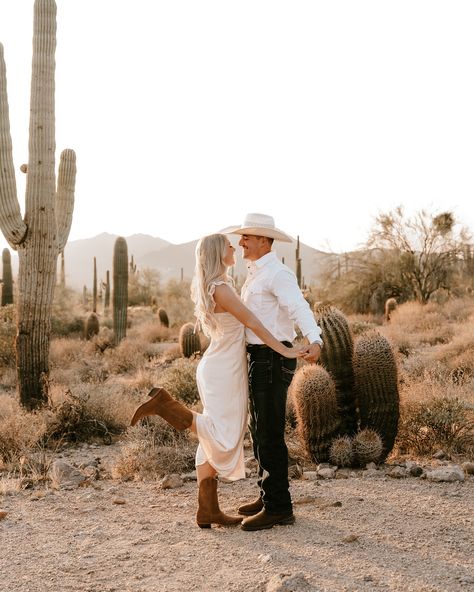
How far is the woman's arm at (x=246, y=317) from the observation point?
4809 mm

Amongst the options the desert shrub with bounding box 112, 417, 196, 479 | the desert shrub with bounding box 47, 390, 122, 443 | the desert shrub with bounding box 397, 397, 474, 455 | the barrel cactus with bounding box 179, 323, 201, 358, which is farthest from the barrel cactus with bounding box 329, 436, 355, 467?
the barrel cactus with bounding box 179, 323, 201, 358

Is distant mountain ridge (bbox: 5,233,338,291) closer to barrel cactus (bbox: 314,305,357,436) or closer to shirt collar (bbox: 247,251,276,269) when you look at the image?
barrel cactus (bbox: 314,305,357,436)

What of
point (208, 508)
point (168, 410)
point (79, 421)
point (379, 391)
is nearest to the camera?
point (168, 410)

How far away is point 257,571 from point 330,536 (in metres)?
0.80

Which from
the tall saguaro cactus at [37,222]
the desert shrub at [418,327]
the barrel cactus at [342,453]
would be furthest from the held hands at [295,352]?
the desert shrub at [418,327]

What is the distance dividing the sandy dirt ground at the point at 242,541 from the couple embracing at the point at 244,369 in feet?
1.04

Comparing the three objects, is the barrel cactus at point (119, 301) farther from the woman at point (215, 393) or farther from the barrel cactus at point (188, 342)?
the woman at point (215, 393)

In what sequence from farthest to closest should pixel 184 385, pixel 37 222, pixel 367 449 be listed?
pixel 184 385, pixel 37 222, pixel 367 449

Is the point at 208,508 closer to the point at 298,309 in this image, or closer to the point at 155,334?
the point at 298,309

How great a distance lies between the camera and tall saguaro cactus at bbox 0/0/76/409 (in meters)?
10.3

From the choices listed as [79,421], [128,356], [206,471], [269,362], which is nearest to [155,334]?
[128,356]

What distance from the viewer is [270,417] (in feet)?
16.3

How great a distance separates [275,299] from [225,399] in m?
0.80

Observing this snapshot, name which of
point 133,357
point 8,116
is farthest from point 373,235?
point 8,116
